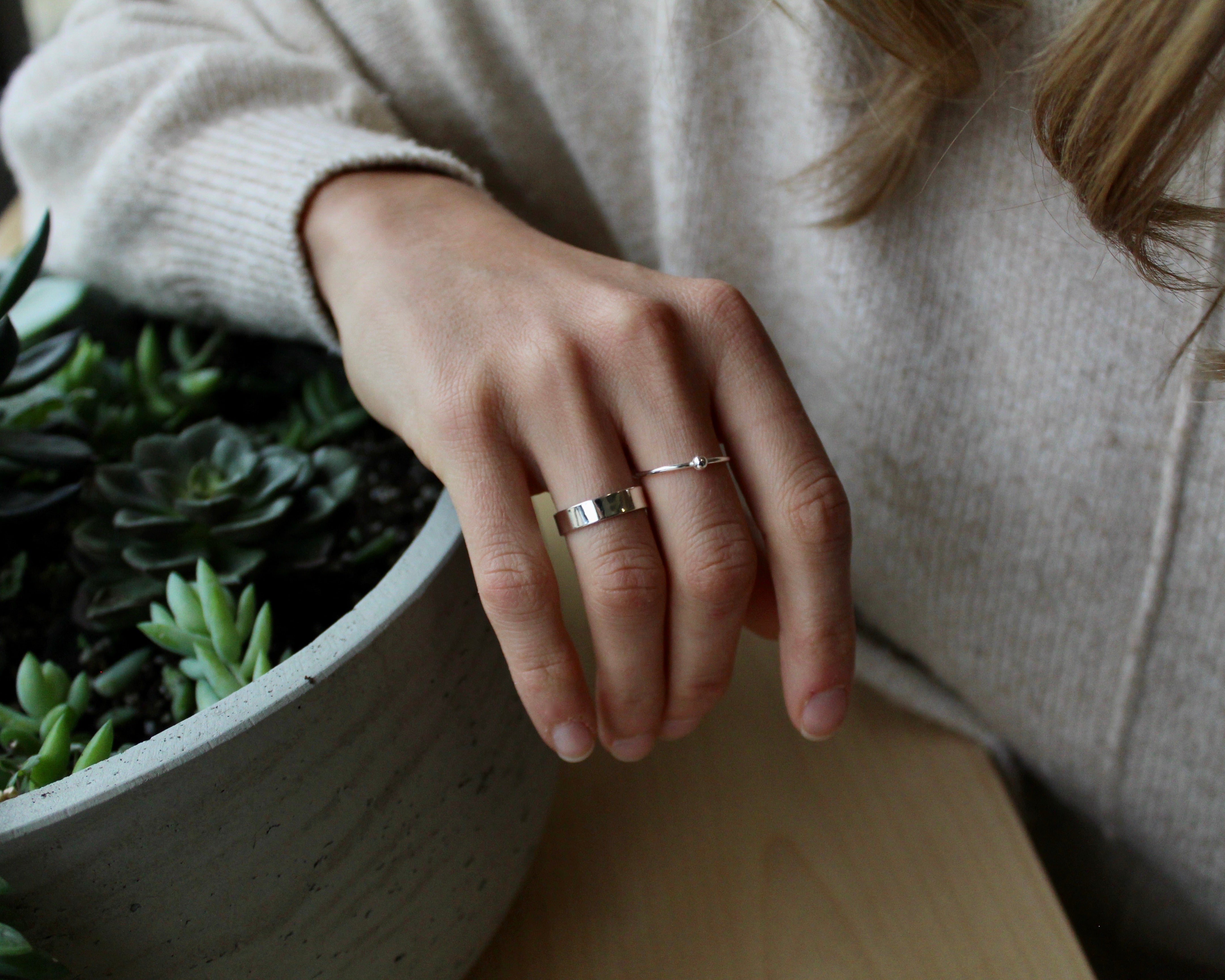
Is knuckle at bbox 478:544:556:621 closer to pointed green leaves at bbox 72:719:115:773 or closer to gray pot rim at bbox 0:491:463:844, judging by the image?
gray pot rim at bbox 0:491:463:844

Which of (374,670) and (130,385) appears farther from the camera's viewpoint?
(130,385)

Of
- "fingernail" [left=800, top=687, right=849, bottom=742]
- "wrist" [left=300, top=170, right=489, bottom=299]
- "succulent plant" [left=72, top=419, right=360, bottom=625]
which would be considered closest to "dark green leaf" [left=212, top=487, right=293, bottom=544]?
"succulent plant" [left=72, top=419, right=360, bottom=625]

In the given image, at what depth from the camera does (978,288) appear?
0.42m

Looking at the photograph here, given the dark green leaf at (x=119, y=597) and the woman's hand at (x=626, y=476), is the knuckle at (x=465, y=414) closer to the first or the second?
the woman's hand at (x=626, y=476)

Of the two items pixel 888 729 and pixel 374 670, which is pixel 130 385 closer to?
pixel 374 670

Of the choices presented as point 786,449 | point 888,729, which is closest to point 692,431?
point 786,449

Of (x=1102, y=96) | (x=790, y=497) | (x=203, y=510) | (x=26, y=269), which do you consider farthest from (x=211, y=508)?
(x=1102, y=96)

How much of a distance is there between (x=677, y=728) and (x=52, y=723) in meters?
0.21

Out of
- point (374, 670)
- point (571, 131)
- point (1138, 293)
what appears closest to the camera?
point (374, 670)

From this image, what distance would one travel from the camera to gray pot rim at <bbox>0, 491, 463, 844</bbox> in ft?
0.76

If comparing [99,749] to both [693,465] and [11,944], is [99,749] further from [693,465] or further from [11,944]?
[693,465]

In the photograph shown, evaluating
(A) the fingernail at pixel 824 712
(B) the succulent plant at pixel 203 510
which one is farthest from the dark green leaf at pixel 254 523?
(A) the fingernail at pixel 824 712

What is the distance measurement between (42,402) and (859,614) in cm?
44

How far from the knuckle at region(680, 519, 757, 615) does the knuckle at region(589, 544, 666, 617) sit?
0.5 inches
